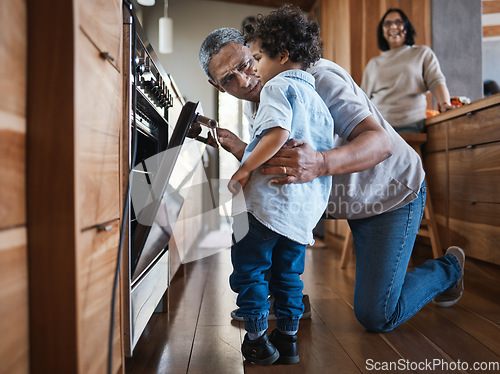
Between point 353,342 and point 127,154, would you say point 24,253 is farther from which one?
point 353,342

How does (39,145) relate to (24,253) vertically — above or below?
above

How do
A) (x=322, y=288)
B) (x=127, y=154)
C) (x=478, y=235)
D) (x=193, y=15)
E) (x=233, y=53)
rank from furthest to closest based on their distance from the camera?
(x=193, y=15)
(x=478, y=235)
(x=322, y=288)
(x=233, y=53)
(x=127, y=154)

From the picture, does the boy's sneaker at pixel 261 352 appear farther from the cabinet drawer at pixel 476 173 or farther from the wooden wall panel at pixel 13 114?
the cabinet drawer at pixel 476 173

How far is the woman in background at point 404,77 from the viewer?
252 cm

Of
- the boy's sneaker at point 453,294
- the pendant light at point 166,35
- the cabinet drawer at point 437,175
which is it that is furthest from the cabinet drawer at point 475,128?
the pendant light at point 166,35

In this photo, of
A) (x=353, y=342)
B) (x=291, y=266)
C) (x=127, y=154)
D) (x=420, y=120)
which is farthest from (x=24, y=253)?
(x=420, y=120)

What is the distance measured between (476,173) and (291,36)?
4.28 ft

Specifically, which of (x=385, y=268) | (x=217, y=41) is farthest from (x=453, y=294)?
(x=217, y=41)

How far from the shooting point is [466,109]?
2.01 metres

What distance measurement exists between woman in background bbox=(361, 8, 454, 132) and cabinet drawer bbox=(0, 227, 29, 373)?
231 centimetres

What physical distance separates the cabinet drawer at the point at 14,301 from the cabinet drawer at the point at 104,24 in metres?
0.31

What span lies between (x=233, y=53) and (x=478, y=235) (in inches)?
55.6

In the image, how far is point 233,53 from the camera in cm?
135

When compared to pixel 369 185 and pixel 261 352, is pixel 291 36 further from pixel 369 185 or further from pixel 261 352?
pixel 261 352
